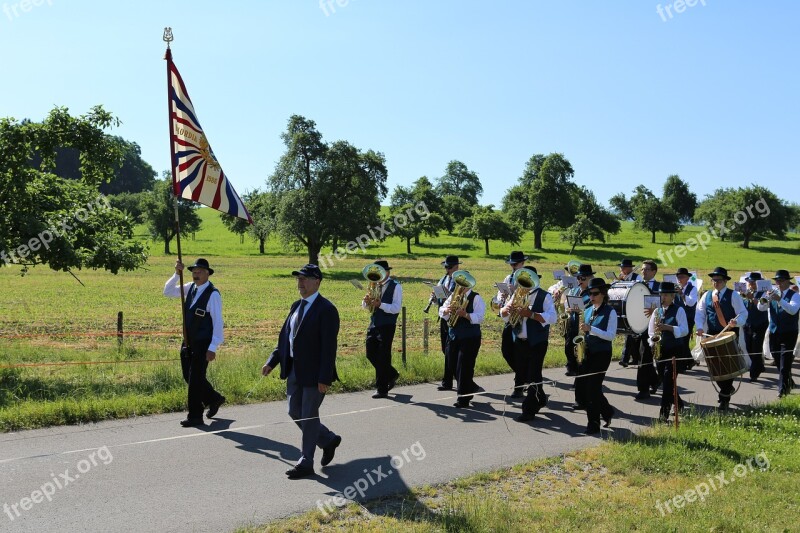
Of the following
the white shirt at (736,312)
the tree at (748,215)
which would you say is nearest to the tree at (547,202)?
the tree at (748,215)

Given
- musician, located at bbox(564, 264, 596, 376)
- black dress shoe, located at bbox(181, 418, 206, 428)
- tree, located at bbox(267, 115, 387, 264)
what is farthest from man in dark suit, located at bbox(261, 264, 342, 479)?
tree, located at bbox(267, 115, 387, 264)

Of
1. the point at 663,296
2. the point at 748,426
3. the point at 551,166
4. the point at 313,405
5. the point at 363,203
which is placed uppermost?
the point at 551,166

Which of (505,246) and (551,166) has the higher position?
(551,166)

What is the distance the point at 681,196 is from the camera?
126 m

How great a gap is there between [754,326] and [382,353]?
830 centimetres

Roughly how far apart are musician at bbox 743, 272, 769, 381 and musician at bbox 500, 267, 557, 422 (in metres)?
5.97

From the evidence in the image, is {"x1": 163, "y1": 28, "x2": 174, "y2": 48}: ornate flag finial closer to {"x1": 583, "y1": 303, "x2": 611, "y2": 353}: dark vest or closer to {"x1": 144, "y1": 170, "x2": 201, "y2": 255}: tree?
{"x1": 583, "y1": 303, "x2": 611, "y2": 353}: dark vest

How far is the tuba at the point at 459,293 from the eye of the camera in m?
10.1

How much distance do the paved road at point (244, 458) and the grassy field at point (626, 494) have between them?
15.6 inches

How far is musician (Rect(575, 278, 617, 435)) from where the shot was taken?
8.59m

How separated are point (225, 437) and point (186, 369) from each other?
3.98 feet

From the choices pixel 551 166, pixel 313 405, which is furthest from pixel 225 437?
pixel 551 166

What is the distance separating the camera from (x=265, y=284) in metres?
39.3

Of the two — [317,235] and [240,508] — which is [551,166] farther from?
[240,508]
